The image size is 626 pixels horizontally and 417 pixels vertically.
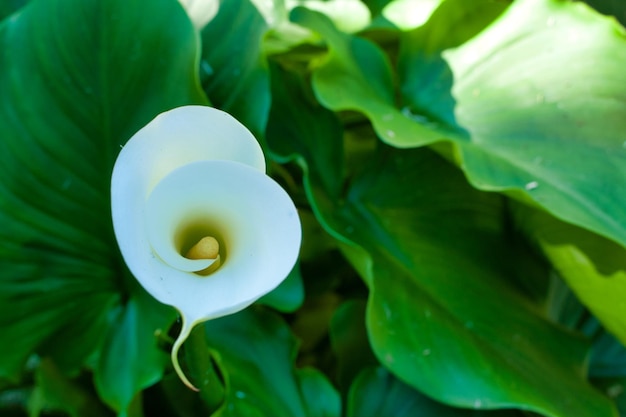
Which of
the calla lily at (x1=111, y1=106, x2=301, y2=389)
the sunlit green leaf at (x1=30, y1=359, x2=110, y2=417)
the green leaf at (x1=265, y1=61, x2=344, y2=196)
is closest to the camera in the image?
the calla lily at (x1=111, y1=106, x2=301, y2=389)

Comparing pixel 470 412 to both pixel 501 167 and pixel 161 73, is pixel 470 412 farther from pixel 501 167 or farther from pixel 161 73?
pixel 161 73

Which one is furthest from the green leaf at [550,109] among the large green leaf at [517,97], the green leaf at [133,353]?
the green leaf at [133,353]

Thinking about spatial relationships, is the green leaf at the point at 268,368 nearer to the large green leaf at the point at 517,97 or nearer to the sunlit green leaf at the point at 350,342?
the sunlit green leaf at the point at 350,342

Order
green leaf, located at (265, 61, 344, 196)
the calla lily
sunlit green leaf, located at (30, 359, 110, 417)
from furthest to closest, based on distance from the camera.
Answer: green leaf, located at (265, 61, 344, 196)
sunlit green leaf, located at (30, 359, 110, 417)
the calla lily

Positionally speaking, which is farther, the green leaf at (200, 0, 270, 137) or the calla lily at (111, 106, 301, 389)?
the green leaf at (200, 0, 270, 137)

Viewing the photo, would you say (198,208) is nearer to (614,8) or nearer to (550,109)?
(550,109)

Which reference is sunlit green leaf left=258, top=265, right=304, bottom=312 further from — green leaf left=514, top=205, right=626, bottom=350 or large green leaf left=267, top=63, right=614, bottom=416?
green leaf left=514, top=205, right=626, bottom=350

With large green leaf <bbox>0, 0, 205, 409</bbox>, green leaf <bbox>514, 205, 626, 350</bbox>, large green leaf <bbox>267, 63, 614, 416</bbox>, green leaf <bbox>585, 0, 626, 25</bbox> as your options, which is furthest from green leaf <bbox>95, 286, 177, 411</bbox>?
green leaf <bbox>585, 0, 626, 25</bbox>

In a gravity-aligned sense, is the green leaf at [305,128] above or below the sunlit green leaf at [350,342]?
above

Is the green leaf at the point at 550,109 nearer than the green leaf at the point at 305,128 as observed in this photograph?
Yes
